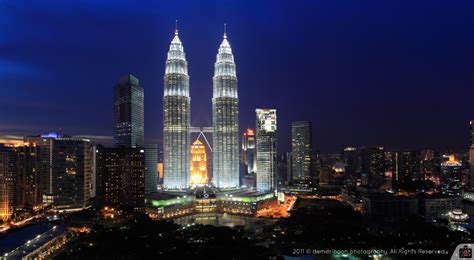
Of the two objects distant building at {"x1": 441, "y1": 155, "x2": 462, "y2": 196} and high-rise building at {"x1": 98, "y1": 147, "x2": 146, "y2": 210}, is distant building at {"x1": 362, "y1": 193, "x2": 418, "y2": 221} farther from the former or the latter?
high-rise building at {"x1": 98, "y1": 147, "x2": 146, "y2": 210}

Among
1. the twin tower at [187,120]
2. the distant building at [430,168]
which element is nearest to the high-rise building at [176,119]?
the twin tower at [187,120]

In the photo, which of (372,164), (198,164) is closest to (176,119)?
(198,164)

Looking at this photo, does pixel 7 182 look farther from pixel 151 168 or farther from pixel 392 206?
pixel 392 206

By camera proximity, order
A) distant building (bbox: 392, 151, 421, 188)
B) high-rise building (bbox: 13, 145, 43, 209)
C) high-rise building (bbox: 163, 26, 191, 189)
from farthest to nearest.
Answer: distant building (bbox: 392, 151, 421, 188)
high-rise building (bbox: 163, 26, 191, 189)
high-rise building (bbox: 13, 145, 43, 209)

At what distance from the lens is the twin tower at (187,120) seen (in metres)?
37.8

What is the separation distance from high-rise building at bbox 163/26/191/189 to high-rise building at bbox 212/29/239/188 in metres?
2.86

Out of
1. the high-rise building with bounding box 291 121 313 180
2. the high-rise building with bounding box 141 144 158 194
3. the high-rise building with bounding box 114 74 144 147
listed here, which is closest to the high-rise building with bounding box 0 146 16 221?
the high-rise building with bounding box 141 144 158 194

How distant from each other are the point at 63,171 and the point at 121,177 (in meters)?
5.67

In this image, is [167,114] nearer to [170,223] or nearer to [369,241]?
[170,223]

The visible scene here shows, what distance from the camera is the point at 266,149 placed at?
42.5 metres

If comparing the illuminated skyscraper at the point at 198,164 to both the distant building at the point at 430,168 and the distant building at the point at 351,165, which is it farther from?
the distant building at the point at 430,168

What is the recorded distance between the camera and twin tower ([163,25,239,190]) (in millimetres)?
37844

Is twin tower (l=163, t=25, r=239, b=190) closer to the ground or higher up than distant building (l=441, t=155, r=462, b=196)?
higher up

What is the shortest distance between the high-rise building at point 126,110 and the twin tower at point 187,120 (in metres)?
7.46
